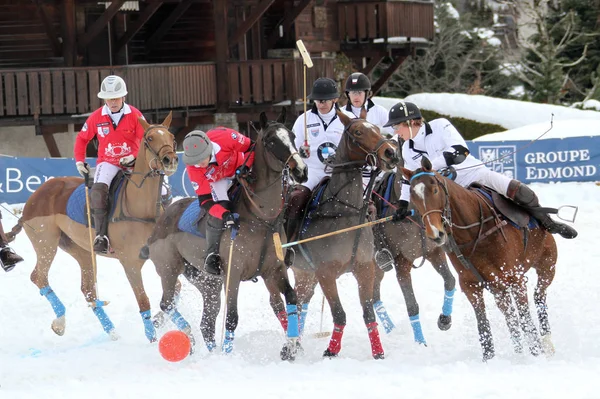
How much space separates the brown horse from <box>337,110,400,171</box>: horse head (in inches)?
71.8

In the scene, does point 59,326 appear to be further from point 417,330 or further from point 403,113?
point 403,113

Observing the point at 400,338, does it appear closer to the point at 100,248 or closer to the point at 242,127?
the point at 100,248

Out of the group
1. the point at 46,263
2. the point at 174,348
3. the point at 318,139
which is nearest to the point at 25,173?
the point at 46,263

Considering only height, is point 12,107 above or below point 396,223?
above

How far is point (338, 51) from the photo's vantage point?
2812cm

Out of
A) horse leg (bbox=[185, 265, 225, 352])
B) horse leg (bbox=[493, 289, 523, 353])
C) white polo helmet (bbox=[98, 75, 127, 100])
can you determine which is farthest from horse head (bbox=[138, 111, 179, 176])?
horse leg (bbox=[493, 289, 523, 353])

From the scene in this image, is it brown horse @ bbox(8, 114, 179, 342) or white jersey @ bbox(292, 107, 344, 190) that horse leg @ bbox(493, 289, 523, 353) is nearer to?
white jersey @ bbox(292, 107, 344, 190)

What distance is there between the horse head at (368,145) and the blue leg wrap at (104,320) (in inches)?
142

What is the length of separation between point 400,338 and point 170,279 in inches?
94.3

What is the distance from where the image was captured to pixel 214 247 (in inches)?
358

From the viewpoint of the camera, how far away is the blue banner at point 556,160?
18.0m

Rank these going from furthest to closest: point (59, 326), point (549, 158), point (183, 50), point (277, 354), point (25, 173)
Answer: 1. point (183, 50)
2. point (549, 158)
3. point (25, 173)
4. point (59, 326)
5. point (277, 354)

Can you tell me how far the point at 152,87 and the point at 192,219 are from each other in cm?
1248

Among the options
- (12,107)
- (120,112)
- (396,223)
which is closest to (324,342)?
(396,223)
